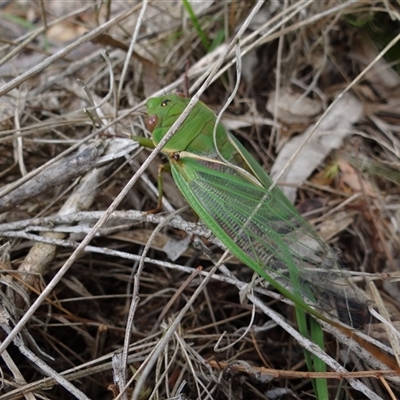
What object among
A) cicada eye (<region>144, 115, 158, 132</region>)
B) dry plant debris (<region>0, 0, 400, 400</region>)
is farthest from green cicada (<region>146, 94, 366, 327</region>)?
dry plant debris (<region>0, 0, 400, 400</region>)

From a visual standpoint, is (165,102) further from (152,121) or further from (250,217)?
(250,217)

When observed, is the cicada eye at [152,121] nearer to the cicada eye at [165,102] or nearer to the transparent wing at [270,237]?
the cicada eye at [165,102]

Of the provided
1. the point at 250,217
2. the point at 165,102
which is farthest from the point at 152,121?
the point at 250,217

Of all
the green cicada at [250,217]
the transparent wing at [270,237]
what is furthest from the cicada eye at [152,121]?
the transparent wing at [270,237]

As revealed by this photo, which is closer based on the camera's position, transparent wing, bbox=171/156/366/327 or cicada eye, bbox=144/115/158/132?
transparent wing, bbox=171/156/366/327

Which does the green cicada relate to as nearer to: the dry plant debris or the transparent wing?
the transparent wing

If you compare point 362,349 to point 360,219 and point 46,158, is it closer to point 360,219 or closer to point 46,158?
point 360,219
